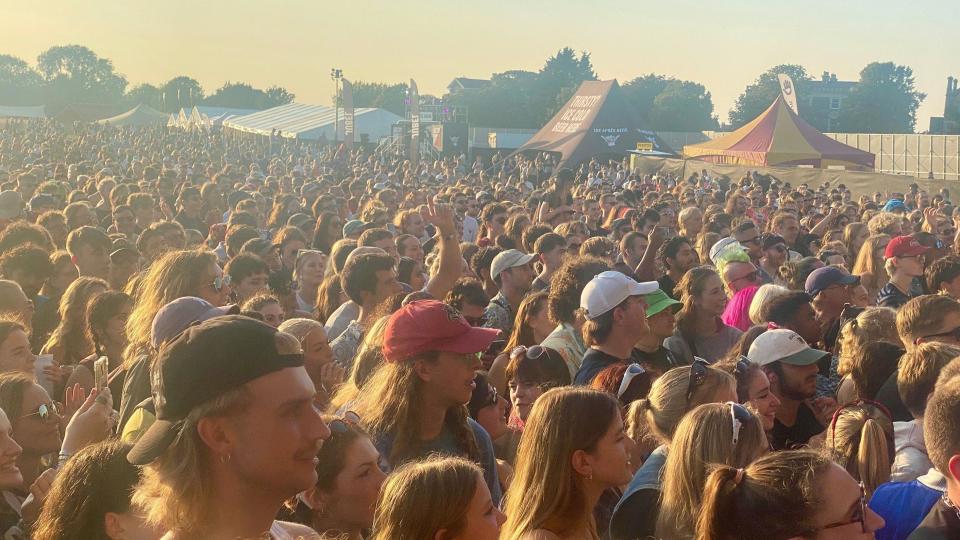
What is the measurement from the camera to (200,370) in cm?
235

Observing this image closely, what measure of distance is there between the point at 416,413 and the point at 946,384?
1.92m

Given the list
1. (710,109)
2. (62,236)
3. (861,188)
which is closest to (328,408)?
(62,236)

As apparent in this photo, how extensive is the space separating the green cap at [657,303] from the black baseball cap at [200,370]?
403 centimetres

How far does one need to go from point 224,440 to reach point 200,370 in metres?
0.16

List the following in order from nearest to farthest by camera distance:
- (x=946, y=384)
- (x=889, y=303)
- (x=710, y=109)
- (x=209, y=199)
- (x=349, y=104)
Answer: (x=946, y=384)
(x=889, y=303)
(x=209, y=199)
(x=349, y=104)
(x=710, y=109)

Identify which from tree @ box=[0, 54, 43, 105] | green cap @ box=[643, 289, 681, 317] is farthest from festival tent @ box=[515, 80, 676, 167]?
tree @ box=[0, 54, 43, 105]

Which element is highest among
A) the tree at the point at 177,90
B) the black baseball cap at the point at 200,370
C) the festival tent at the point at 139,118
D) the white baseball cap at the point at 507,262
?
the tree at the point at 177,90

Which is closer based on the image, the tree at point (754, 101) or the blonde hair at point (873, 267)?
the blonde hair at point (873, 267)

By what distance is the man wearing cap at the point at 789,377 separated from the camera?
5.42 m

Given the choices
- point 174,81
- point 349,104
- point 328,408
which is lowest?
point 328,408

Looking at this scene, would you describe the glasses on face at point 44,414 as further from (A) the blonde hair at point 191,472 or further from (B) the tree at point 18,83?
(B) the tree at point 18,83

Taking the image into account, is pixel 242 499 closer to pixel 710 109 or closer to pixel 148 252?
pixel 148 252

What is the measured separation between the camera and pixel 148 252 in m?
9.02

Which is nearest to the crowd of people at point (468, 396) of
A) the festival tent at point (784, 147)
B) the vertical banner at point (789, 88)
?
the festival tent at point (784, 147)
